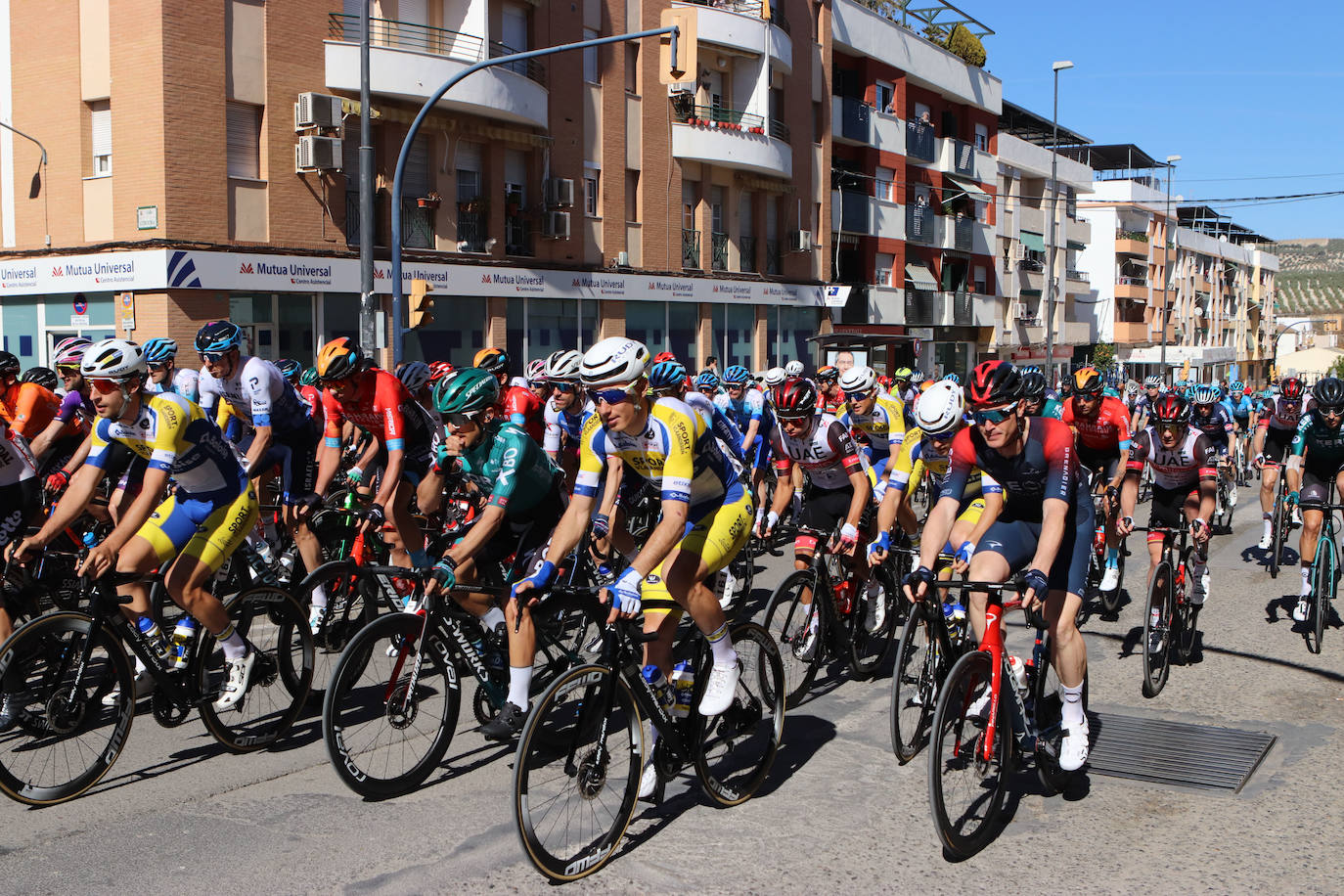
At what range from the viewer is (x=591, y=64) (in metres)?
28.2

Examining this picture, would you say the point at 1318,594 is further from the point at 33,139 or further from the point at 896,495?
the point at 33,139

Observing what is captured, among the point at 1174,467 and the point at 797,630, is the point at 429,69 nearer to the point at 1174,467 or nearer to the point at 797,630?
the point at 1174,467

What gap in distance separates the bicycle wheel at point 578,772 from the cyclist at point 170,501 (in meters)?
2.36

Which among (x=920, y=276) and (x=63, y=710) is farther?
(x=920, y=276)

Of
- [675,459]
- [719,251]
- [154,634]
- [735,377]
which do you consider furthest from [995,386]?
[719,251]

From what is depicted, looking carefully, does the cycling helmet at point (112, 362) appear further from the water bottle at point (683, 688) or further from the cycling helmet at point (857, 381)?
the cycling helmet at point (857, 381)

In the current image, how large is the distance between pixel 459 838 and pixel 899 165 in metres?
40.6

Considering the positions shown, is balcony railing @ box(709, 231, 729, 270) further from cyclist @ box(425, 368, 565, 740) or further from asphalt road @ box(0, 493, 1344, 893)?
asphalt road @ box(0, 493, 1344, 893)

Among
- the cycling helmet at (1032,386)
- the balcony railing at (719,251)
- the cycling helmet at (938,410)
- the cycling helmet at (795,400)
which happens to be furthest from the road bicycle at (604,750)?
the balcony railing at (719,251)

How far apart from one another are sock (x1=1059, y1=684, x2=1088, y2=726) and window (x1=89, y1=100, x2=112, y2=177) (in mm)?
18990

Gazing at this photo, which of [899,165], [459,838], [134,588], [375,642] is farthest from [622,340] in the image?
[899,165]

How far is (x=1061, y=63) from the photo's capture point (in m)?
42.3

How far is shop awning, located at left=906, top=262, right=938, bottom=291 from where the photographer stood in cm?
4431

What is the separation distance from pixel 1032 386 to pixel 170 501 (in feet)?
14.6
